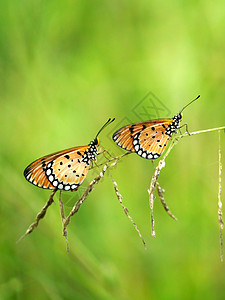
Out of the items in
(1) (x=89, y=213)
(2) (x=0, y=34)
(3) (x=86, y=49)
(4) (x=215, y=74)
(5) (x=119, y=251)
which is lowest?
(5) (x=119, y=251)

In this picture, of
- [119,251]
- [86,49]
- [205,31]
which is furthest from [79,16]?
[119,251]

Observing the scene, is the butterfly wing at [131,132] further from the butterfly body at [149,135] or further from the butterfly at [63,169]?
the butterfly at [63,169]

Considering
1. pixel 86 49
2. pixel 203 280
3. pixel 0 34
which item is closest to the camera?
pixel 203 280

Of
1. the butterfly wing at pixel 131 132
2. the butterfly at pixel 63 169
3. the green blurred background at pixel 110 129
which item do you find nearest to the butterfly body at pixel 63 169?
the butterfly at pixel 63 169

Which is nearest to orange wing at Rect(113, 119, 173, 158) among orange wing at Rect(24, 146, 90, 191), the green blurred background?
orange wing at Rect(24, 146, 90, 191)

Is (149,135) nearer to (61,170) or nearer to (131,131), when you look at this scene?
(131,131)

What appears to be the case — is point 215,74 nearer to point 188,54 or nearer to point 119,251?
point 188,54

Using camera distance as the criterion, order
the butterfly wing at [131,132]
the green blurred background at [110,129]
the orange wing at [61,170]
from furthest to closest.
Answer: the green blurred background at [110,129] < the orange wing at [61,170] < the butterfly wing at [131,132]
